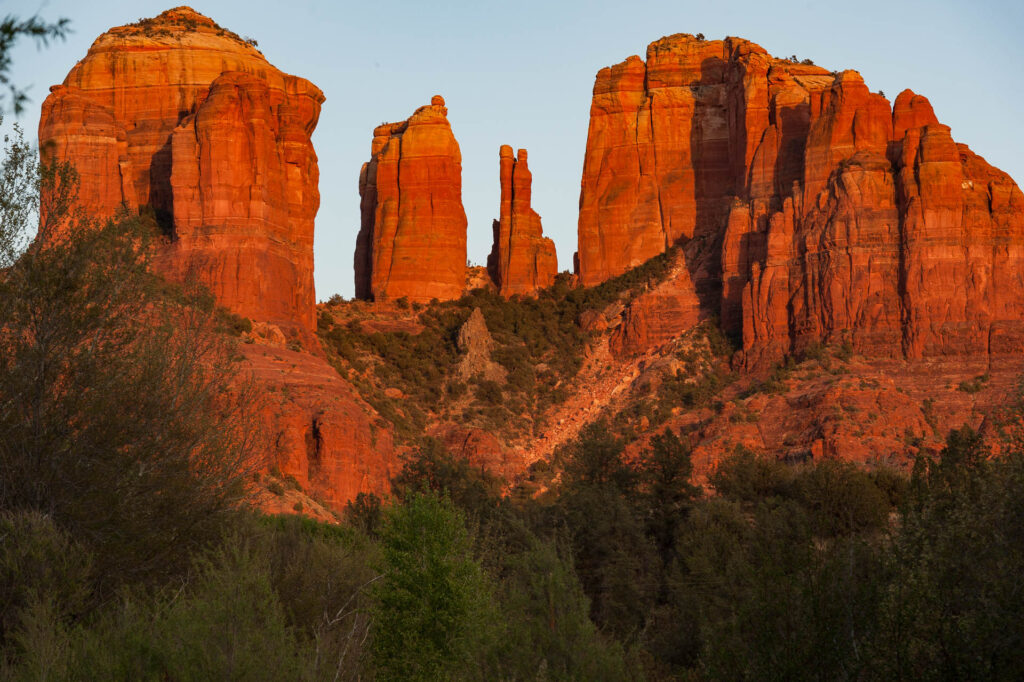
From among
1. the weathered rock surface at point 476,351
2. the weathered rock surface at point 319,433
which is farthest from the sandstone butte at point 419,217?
the weathered rock surface at point 319,433

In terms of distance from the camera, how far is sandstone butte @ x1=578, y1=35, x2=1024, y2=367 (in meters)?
68.9

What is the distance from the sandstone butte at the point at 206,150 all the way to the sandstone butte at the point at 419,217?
44.7ft

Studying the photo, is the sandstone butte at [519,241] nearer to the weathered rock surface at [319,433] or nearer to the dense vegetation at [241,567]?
the weathered rock surface at [319,433]

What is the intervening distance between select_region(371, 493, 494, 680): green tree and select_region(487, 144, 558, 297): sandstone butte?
6619 cm

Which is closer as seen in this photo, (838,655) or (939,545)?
(838,655)

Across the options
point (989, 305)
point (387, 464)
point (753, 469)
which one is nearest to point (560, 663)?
point (753, 469)

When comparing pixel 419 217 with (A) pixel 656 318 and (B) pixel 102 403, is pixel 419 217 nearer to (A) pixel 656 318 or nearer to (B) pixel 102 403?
(A) pixel 656 318

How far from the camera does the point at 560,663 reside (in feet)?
79.8

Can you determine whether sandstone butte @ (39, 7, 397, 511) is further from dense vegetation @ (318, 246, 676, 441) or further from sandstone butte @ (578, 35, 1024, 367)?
sandstone butte @ (578, 35, 1024, 367)

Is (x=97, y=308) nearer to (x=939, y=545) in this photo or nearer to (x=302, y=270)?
(x=939, y=545)

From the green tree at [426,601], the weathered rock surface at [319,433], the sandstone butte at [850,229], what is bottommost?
the green tree at [426,601]

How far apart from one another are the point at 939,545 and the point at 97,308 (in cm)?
1609

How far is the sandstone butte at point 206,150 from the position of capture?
67.8m

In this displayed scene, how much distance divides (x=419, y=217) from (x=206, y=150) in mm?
24957
